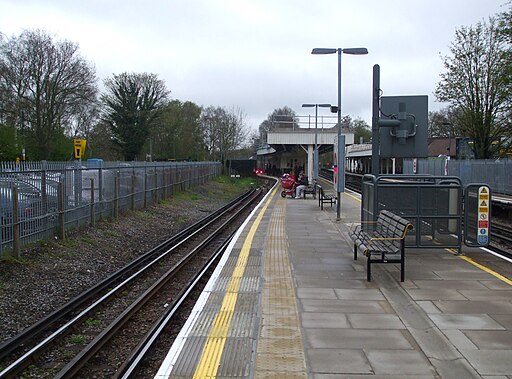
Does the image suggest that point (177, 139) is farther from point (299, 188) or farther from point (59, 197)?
point (59, 197)

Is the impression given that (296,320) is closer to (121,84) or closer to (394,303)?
(394,303)

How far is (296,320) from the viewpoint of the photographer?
5.99 m

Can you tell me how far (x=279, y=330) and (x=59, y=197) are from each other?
8050 millimetres

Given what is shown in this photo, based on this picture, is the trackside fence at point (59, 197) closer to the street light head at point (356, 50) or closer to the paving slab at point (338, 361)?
the paving slab at point (338, 361)

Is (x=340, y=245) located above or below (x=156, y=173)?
below

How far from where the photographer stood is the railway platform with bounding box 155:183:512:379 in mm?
4625

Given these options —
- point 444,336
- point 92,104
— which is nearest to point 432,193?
point 444,336

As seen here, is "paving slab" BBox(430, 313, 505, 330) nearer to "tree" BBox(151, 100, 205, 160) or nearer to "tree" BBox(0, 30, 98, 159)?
"tree" BBox(0, 30, 98, 159)

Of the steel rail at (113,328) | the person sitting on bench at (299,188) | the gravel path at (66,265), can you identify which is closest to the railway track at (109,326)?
the steel rail at (113,328)

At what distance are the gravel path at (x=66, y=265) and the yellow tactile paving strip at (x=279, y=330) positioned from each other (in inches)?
124

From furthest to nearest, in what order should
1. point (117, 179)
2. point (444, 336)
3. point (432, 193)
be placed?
point (117, 179) → point (432, 193) → point (444, 336)

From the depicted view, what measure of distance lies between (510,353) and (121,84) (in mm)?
54874

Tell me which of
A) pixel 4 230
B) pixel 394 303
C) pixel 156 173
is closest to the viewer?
pixel 394 303

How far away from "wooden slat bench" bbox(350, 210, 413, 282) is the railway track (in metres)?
2.91
